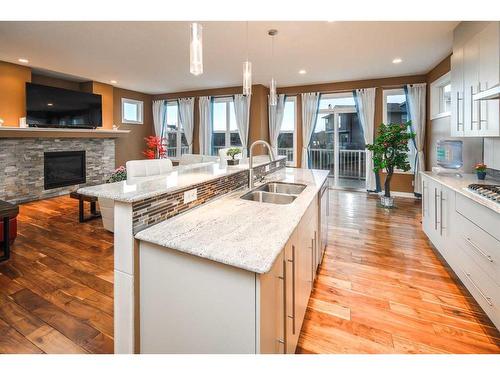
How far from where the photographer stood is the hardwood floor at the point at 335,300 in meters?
1.67

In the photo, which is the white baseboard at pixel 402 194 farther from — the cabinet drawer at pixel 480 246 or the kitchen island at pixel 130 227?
the kitchen island at pixel 130 227

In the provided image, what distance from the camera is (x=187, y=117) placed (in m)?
7.45

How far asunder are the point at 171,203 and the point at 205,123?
6097mm

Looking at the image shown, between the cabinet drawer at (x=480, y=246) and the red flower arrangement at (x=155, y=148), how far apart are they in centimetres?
646

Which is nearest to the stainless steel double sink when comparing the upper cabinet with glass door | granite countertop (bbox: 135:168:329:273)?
granite countertop (bbox: 135:168:329:273)

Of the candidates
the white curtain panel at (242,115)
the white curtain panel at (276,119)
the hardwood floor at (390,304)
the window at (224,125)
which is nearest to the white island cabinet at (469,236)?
the hardwood floor at (390,304)

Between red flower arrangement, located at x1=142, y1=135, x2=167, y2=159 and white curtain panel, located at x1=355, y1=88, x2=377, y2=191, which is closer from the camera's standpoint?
white curtain panel, located at x1=355, y1=88, x2=377, y2=191

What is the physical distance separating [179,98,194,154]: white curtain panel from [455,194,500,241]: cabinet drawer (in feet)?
20.7

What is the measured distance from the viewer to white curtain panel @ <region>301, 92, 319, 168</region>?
636 cm

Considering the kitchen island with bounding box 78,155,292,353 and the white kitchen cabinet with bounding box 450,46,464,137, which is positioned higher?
the white kitchen cabinet with bounding box 450,46,464,137

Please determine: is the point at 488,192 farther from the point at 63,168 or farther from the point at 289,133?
the point at 63,168

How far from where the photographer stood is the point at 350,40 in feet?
12.2

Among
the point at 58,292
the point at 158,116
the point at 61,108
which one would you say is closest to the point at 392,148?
the point at 58,292

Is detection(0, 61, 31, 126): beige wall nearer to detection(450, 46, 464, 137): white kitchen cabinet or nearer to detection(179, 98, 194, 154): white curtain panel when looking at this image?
detection(179, 98, 194, 154): white curtain panel
